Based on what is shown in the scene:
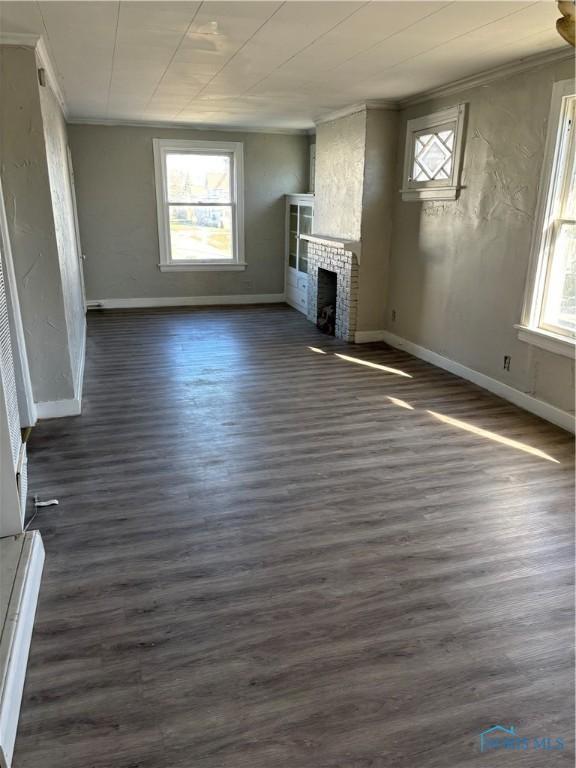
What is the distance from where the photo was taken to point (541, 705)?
1714 millimetres

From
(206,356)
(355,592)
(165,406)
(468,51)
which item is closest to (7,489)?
(355,592)

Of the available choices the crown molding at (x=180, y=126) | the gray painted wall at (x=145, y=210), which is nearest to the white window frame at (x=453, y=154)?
the crown molding at (x=180, y=126)

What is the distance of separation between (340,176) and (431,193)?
4.64ft

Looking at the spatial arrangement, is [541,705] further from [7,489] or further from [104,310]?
[104,310]

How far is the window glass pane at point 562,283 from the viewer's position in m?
3.72

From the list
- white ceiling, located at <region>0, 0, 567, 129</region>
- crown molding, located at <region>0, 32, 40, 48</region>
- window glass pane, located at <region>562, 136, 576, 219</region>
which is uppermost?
white ceiling, located at <region>0, 0, 567, 129</region>

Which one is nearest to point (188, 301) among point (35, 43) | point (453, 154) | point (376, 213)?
point (376, 213)

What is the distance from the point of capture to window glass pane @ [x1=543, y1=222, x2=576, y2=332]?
3.72m

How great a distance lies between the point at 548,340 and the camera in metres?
3.85

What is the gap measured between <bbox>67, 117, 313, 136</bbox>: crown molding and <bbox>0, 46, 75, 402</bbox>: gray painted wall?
4006 mm

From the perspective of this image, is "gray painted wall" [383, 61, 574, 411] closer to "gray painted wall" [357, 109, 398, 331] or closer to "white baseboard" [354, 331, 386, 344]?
"gray painted wall" [357, 109, 398, 331]

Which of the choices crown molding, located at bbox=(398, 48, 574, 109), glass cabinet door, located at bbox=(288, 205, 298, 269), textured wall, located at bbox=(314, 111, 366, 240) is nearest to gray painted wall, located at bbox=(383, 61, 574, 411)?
crown molding, located at bbox=(398, 48, 574, 109)

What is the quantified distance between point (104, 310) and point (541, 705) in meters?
7.16

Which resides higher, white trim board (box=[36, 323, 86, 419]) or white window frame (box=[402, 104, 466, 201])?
white window frame (box=[402, 104, 466, 201])
